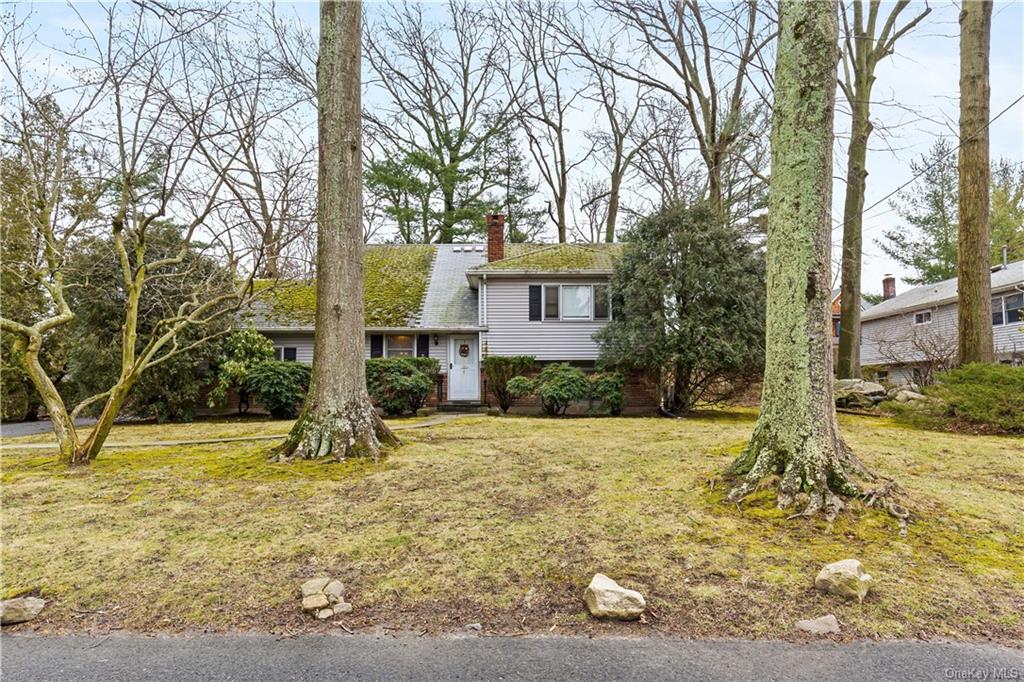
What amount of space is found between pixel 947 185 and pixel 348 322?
3110 cm

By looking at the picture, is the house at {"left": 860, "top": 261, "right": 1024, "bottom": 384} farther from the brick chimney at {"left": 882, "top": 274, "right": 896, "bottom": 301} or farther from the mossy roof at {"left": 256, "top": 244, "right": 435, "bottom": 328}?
the mossy roof at {"left": 256, "top": 244, "right": 435, "bottom": 328}

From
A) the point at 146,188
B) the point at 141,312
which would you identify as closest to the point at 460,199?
the point at 141,312

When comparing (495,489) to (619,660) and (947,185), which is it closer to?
(619,660)

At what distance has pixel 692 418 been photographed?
40.3 feet

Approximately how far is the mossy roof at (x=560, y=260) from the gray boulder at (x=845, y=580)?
1214cm

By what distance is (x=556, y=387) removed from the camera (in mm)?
12734

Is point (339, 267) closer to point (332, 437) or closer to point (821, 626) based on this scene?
point (332, 437)

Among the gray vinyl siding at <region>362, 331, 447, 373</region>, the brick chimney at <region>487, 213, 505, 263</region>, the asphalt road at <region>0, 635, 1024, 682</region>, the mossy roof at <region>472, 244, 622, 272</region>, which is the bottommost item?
the asphalt road at <region>0, 635, 1024, 682</region>

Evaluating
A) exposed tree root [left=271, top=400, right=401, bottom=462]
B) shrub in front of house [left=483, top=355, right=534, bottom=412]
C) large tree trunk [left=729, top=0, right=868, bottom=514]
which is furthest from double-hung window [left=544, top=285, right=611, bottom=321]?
large tree trunk [left=729, top=0, right=868, bottom=514]

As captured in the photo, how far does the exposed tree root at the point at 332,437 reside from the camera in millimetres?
6270

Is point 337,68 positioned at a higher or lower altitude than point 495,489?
higher

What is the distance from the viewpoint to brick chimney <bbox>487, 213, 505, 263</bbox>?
16.5 metres

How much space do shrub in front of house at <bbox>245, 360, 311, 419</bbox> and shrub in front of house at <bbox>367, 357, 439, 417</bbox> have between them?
1.71 m

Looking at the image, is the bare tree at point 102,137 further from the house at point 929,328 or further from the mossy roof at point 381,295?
the house at point 929,328
